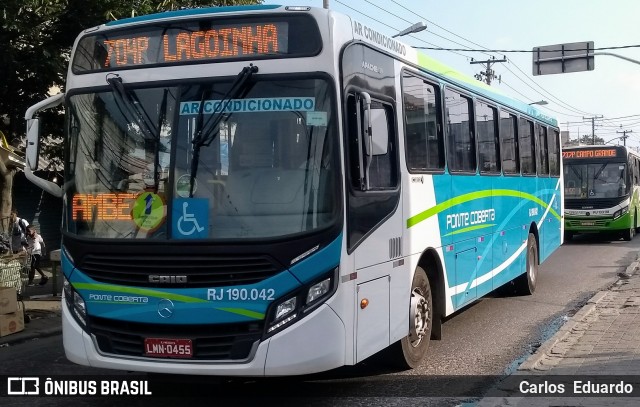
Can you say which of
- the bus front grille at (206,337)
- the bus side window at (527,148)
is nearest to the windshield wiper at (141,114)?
the bus front grille at (206,337)

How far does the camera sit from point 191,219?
19.3ft

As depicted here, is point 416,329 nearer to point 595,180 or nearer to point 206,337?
point 206,337

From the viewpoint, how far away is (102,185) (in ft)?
20.5

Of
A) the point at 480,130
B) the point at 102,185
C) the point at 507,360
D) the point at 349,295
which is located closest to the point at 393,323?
the point at 349,295

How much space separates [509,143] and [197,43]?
22.0 feet

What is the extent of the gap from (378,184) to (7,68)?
34.5ft

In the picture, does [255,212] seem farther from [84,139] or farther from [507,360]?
[507,360]

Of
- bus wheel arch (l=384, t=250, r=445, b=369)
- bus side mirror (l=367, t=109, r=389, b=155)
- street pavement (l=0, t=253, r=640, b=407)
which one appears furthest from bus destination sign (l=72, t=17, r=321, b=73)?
street pavement (l=0, t=253, r=640, b=407)

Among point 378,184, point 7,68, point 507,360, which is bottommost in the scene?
point 507,360

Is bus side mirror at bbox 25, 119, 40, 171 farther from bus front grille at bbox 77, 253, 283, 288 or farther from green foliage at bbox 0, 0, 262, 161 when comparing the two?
green foliage at bbox 0, 0, 262, 161

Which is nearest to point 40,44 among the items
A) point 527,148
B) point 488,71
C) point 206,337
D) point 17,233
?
point 17,233

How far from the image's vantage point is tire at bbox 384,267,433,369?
7.50 m

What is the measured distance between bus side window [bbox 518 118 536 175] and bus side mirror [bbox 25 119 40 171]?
8019mm

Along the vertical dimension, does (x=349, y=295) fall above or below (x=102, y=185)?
below
